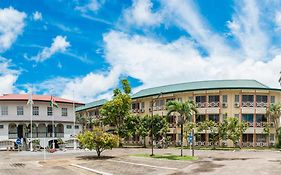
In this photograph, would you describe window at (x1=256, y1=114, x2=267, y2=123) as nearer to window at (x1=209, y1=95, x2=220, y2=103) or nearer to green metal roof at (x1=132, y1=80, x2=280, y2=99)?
green metal roof at (x1=132, y1=80, x2=280, y2=99)

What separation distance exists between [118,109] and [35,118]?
14.8m

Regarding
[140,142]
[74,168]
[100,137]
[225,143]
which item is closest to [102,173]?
[74,168]

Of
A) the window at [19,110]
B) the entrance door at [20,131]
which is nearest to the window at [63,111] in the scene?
the window at [19,110]

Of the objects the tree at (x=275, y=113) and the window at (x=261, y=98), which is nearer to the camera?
the tree at (x=275, y=113)

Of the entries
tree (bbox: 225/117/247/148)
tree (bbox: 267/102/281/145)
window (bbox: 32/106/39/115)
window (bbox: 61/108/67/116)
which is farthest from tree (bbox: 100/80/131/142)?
tree (bbox: 267/102/281/145)

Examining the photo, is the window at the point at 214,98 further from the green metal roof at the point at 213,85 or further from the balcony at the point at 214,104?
the green metal roof at the point at 213,85

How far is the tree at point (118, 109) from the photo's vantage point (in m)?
61.7

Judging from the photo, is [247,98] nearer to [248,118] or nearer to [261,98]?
[261,98]

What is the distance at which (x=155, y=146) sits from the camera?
58406mm

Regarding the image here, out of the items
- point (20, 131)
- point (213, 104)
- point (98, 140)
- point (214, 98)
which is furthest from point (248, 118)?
point (20, 131)

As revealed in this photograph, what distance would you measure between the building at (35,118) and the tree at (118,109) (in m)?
6.19

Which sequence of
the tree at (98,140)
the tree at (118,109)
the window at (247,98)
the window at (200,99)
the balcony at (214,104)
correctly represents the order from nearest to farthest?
the tree at (98,140) < the window at (247,98) < the balcony at (214,104) < the window at (200,99) < the tree at (118,109)

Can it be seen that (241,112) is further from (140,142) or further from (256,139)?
(140,142)

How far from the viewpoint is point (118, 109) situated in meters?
61.7
